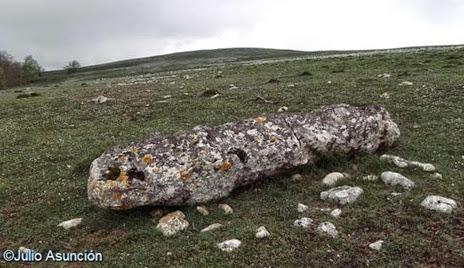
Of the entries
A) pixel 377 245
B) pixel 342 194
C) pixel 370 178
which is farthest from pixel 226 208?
pixel 370 178

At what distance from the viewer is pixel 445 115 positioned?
Answer: 20016mm

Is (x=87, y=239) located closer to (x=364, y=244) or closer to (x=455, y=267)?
(x=364, y=244)

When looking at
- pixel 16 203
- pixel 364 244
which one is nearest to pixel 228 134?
pixel 364 244

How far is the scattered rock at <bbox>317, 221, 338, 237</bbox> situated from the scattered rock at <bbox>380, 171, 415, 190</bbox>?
120 inches

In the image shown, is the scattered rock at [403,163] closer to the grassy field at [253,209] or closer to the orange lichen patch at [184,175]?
the grassy field at [253,209]

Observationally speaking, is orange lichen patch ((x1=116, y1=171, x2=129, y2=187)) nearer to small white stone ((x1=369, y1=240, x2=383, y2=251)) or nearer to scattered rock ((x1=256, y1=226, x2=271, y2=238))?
scattered rock ((x1=256, y1=226, x2=271, y2=238))

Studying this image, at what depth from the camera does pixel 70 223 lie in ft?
37.4

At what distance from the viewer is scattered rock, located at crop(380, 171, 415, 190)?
11766 millimetres

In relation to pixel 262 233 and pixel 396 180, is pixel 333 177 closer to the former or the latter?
pixel 396 180

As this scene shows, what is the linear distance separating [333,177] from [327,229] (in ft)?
10.3

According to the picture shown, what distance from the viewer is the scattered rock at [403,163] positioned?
12984 mm

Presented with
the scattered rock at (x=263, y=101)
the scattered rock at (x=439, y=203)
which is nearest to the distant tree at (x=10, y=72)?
the scattered rock at (x=263, y=101)

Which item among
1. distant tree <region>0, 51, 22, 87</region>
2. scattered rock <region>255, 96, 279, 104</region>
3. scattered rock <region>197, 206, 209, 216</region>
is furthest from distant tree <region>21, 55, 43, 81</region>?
scattered rock <region>197, 206, 209, 216</region>

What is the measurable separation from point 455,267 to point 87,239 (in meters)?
7.86
